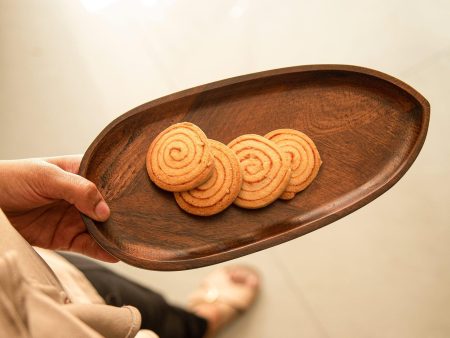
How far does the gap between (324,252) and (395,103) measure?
853 mm

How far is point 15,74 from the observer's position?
2373 mm

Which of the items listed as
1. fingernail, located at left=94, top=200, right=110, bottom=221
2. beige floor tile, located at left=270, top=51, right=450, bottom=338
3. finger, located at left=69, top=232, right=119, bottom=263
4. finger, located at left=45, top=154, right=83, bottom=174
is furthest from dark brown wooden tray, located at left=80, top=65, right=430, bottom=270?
beige floor tile, located at left=270, top=51, right=450, bottom=338

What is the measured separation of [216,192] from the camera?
1.18m

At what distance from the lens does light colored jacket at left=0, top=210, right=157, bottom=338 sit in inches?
26.0

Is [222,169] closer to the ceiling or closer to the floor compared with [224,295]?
closer to the ceiling

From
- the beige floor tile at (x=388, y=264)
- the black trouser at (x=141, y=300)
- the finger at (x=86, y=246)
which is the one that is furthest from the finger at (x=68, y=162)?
the beige floor tile at (x=388, y=264)

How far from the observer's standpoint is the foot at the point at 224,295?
182 centimetres

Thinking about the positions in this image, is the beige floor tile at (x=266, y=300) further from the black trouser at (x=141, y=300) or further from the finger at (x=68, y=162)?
the finger at (x=68, y=162)

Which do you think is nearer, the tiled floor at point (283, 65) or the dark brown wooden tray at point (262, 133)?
the dark brown wooden tray at point (262, 133)

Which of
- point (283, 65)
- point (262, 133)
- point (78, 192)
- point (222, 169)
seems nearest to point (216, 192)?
point (222, 169)

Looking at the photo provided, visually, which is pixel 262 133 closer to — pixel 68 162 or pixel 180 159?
pixel 180 159

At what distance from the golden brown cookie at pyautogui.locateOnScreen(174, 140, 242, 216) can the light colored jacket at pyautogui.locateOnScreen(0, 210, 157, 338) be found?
36 cm

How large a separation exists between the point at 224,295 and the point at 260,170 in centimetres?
92

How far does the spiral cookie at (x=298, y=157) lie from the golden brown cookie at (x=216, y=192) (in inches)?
6.5
